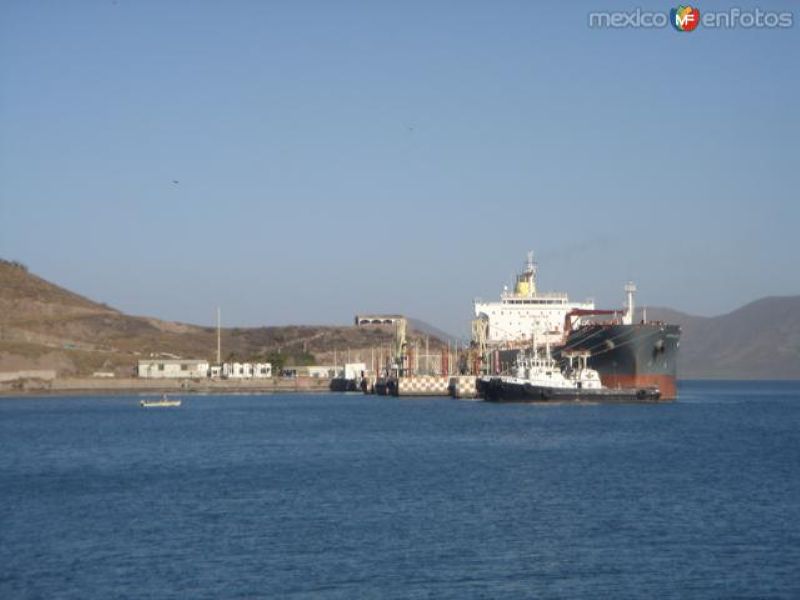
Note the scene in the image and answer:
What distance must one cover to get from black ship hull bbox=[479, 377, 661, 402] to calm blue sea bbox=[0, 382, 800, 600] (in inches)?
647

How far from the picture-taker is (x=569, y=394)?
7381 centimetres

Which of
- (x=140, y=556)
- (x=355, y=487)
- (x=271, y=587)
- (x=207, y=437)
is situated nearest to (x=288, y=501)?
(x=355, y=487)

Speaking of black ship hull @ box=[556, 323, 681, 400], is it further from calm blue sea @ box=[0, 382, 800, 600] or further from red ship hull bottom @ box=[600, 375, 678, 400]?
calm blue sea @ box=[0, 382, 800, 600]

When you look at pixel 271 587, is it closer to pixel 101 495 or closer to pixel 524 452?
pixel 101 495

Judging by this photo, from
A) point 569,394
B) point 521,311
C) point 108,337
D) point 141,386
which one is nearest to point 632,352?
point 569,394

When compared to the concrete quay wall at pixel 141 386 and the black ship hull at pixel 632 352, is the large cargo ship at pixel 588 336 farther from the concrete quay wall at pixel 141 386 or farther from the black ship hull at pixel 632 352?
the concrete quay wall at pixel 141 386

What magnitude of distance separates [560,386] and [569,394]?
855 mm

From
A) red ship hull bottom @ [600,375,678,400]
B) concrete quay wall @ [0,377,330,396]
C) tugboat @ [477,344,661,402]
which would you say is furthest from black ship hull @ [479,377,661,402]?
concrete quay wall @ [0,377,330,396]

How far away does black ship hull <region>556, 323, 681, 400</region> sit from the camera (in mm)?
74625

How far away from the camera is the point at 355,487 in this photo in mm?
34844

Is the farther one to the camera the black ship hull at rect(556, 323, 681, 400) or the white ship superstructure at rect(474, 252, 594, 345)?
the white ship superstructure at rect(474, 252, 594, 345)

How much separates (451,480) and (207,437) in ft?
72.8

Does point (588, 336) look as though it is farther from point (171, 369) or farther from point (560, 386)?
point (171, 369)

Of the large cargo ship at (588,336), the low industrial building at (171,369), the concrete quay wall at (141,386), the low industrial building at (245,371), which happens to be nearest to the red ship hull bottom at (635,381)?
the large cargo ship at (588,336)
